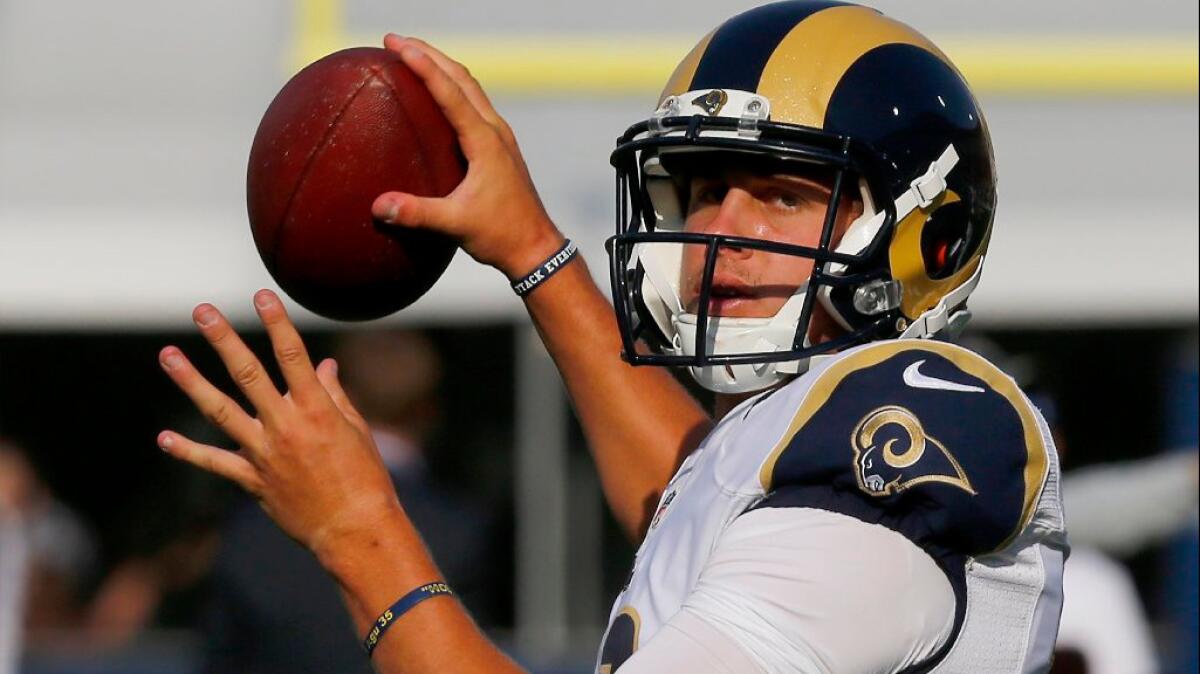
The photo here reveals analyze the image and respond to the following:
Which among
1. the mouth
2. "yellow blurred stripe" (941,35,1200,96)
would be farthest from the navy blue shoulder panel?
"yellow blurred stripe" (941,35,1200,96)

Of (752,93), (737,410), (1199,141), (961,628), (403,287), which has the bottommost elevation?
(1199,141)

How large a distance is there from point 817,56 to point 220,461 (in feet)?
2.69

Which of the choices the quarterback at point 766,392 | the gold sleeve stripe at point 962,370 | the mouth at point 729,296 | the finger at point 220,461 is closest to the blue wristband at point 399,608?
the quarterback at point 766,392

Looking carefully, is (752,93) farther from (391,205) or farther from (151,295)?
(151,295)

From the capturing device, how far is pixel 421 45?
2.23 m

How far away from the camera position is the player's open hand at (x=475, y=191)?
2.10 m

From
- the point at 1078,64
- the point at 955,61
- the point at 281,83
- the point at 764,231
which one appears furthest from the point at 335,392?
the point at 1078,64

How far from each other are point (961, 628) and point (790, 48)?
0.73 meters

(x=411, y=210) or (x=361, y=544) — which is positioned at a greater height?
(x=411, y=210)

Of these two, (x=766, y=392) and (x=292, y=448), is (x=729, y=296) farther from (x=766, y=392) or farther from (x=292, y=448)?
(x=292, y=448)

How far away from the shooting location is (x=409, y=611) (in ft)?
5.90

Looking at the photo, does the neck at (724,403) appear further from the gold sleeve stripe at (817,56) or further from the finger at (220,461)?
the finger at (220,461)

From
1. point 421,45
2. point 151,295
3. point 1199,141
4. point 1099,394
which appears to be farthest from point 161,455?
point 421,45

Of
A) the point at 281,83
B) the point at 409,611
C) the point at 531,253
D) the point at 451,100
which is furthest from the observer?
the point at 281,83
